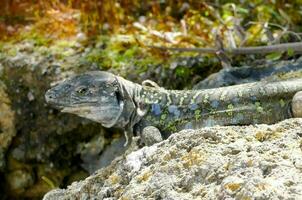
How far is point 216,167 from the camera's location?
226 centimetres

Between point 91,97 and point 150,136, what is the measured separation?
413mm

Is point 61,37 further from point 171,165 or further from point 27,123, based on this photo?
point 171,165

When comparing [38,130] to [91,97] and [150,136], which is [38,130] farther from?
[150,136]

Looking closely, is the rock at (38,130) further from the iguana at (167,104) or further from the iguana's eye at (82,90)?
the iguana's eye at (82,90)

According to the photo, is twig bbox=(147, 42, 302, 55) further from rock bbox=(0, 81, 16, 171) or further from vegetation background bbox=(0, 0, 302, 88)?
rock bbox=(0, 81, 16, 171)

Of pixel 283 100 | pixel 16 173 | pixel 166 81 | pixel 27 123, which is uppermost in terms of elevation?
pixel 283 100

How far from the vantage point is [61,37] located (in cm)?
523

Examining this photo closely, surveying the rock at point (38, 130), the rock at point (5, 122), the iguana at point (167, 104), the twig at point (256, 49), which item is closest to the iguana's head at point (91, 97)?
the iguana at point (167, 104)

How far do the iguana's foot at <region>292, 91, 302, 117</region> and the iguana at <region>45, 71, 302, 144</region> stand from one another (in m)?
0.07

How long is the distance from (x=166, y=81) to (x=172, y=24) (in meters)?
0.81

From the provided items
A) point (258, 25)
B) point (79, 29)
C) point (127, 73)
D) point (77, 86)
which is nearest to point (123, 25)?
point (79, 29)

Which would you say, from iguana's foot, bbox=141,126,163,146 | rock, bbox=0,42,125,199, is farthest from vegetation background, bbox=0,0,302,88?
iguana's foot, bbox=141,126,163,146

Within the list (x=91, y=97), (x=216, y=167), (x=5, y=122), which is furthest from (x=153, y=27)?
(x=216, y=167)

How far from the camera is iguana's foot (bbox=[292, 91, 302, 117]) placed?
312 centimetres
